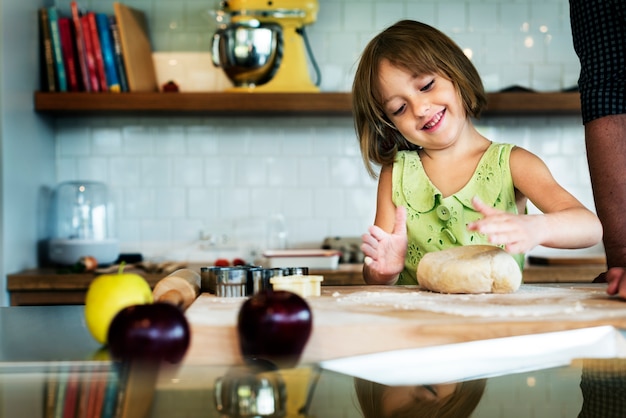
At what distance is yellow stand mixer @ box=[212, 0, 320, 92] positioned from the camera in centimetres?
293

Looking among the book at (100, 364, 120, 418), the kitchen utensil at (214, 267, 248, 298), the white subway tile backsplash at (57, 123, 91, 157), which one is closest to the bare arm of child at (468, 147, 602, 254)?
the kitchen utensil at (214, 267, 248, 298)

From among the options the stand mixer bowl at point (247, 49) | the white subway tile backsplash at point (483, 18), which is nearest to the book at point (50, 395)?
the stand mixer bowl at point (247, 49)

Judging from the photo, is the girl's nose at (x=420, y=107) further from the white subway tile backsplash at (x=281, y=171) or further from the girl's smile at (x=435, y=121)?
the white subway tile backsplash at (x=281, y=171)

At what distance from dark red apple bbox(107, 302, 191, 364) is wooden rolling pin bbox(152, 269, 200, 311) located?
0.27 metres

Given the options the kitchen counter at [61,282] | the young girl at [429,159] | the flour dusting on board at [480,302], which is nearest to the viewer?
the flour dusting on board at [480,302]

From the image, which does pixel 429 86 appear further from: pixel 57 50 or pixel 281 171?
pixel 57 50

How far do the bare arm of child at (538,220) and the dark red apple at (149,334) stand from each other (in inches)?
21.7

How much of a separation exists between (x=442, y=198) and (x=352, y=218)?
4.79ft

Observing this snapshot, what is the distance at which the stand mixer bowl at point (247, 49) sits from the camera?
115 inches

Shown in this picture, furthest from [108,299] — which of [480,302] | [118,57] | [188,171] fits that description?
[188,171]

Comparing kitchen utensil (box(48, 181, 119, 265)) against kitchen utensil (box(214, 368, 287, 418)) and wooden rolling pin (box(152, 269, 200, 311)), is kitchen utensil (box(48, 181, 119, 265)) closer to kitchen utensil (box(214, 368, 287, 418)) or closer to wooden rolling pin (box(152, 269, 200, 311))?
wooden rolling pin (box(152, 269, 200, 311))

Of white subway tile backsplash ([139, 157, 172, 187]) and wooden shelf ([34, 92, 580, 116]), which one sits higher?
wooden shelf ([34, 92, 580, 116])

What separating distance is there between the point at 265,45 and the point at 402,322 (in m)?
2.13

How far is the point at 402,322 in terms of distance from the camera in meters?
0.98
